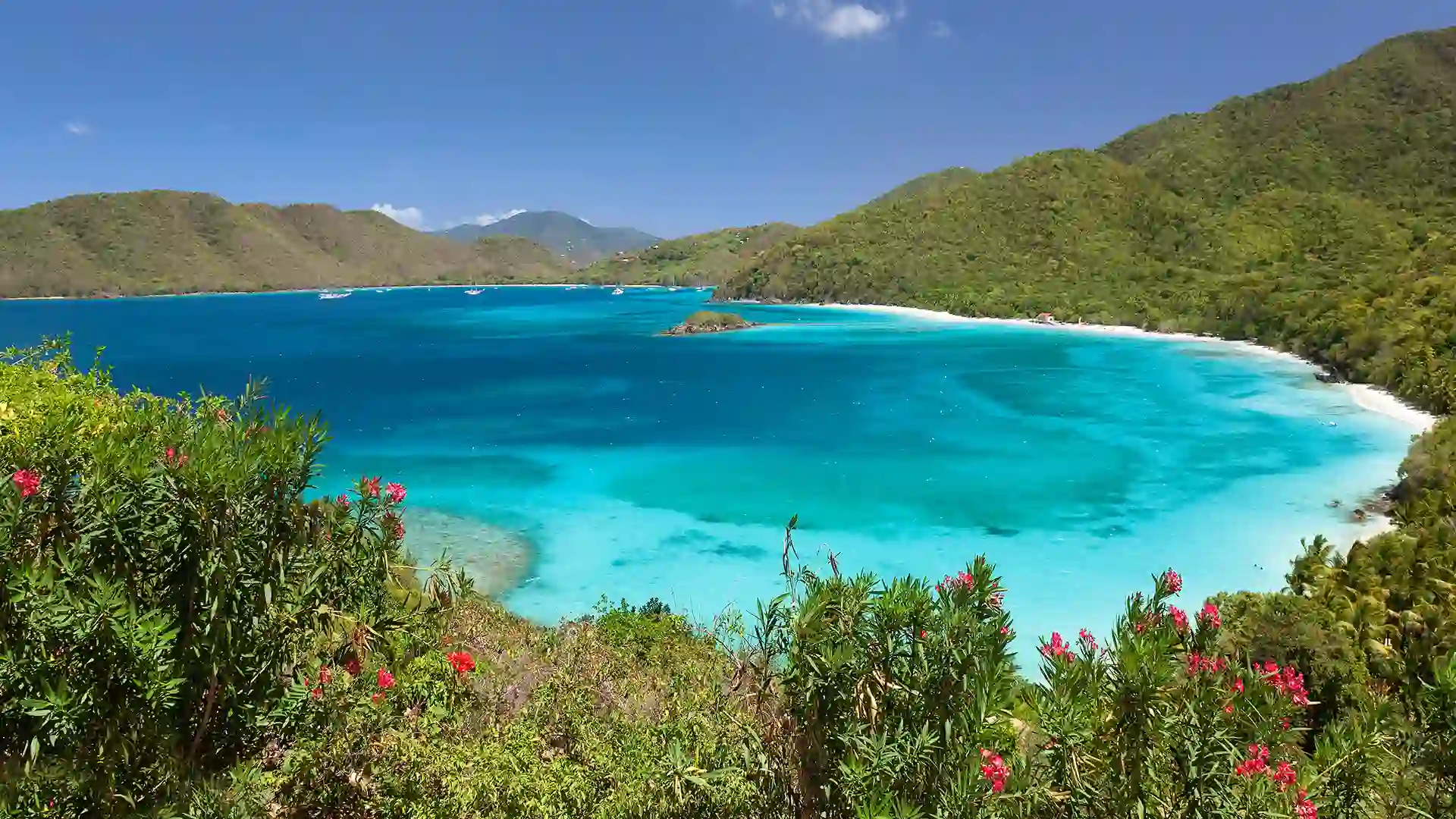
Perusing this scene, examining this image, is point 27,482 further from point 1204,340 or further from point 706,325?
point 706,325

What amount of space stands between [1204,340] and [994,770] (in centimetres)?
10228

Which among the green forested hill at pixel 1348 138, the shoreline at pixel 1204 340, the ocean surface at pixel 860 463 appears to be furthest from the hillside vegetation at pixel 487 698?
the green forested hill at pixel 1348 138

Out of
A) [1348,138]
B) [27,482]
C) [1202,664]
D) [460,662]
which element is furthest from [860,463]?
[1348,138]

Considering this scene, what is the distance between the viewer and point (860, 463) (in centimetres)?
4506

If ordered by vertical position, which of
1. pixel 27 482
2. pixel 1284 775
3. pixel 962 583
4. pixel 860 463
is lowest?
pixel 860 463

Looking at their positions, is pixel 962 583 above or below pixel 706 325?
above

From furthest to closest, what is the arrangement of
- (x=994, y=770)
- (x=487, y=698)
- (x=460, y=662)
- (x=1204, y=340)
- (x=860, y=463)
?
(x=1204, y=340) → (x=860, y=463) → (x=487, y=698) → (x=460, y=662) → (x=994, y=770)

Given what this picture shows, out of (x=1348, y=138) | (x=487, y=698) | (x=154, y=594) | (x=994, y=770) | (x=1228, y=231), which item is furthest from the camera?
(x=1348, y=138)

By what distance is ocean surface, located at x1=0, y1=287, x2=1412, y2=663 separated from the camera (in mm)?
29203

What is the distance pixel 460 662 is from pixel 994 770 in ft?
26.7

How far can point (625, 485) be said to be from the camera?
4150 centimetres

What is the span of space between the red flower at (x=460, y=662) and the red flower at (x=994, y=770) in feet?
26.1

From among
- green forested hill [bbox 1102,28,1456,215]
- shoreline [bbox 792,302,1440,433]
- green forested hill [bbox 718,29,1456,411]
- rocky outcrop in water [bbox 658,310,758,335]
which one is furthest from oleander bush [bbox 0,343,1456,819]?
green forested hill [bbox 1102,28,1456,215]

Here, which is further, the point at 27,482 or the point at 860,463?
the point at 860,463
